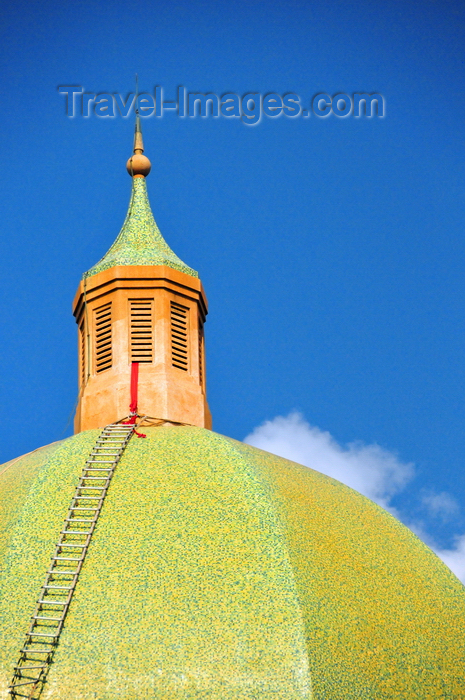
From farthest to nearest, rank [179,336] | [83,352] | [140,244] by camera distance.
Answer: [140,244] → [83,352] → [179,336]

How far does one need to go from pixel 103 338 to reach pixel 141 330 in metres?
0.78

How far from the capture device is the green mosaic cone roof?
20875 mm

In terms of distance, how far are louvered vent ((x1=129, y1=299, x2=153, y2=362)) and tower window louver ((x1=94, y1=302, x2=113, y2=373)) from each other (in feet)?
1.60

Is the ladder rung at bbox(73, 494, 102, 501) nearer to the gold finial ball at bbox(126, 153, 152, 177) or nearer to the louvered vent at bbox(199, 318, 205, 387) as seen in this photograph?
the louvered vent at bbox(199, 318, 205, 387)

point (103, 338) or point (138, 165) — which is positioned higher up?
point (138, 165)

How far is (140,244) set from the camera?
21.7 meters

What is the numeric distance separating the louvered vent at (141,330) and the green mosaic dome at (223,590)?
2.98m

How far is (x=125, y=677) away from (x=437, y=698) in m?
4.17

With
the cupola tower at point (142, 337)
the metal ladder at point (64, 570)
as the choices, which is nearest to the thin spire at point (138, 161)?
the cupola tower at point (142, 337)

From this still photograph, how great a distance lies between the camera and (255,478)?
644 inches

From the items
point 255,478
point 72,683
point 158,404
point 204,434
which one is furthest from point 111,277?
point 72,683

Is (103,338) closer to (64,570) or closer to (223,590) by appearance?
(64,570)

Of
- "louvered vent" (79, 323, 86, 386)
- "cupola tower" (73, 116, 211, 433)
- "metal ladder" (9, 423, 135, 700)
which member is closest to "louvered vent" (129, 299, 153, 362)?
"cupola tower" (73, 116, 211, 433)

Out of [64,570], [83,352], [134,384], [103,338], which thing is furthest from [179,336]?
[64,570]
